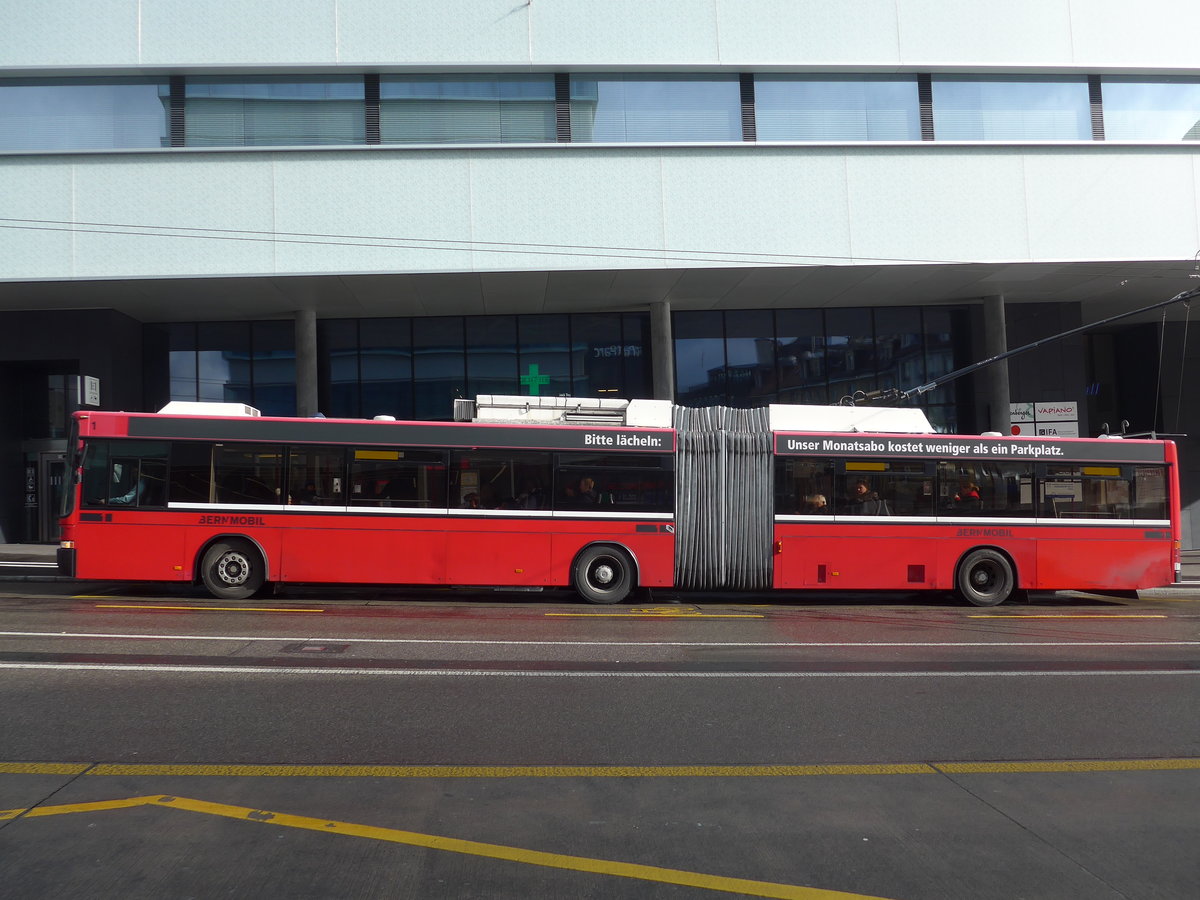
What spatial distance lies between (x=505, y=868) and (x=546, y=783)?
1.18 meters

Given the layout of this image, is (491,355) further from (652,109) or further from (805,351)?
(805,351)

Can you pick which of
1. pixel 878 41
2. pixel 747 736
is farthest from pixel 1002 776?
pixel 878 41

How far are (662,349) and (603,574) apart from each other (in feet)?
32.8

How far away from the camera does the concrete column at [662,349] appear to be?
73.9 feet

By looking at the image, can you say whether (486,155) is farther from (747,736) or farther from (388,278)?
(747,736)

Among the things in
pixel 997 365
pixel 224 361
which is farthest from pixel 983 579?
pixel 224 361

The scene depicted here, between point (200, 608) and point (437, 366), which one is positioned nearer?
point (200, 608)

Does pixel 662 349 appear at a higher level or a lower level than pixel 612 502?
higher

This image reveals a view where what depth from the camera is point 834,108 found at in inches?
858

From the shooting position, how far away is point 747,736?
6.36 metres

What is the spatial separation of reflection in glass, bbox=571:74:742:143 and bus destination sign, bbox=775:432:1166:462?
10225mm

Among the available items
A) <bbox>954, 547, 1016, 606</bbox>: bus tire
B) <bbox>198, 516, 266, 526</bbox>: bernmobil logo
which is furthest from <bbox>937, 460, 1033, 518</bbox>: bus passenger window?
<bbox>198, 516, 266, 526</bbox>: bernmobil logo

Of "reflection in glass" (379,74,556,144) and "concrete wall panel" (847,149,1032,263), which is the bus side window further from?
"concrete wall panel" (847,149,1032,263)

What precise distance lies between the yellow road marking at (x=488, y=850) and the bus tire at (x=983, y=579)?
11743 mm
